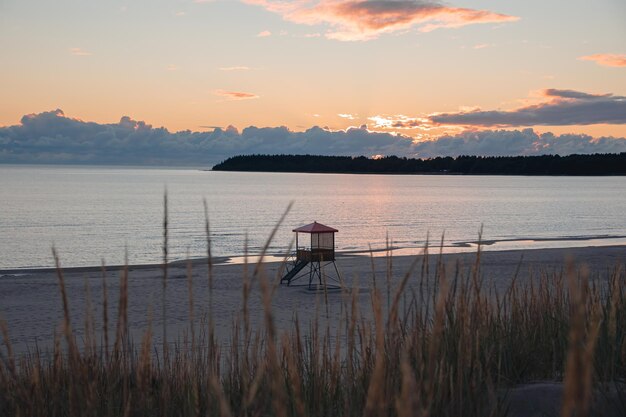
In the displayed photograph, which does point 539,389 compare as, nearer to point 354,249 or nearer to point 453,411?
point 453,411

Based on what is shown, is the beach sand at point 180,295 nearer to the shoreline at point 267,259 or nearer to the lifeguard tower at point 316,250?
the shoreline at point 267,259

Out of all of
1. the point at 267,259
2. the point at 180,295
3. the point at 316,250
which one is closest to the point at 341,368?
the point at 316,250

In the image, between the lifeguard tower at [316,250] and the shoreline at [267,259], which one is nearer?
the lifeguard tower at [316,250]

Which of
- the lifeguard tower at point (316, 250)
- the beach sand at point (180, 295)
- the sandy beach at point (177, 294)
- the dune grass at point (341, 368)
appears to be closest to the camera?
the dune grass at point (341, 368)

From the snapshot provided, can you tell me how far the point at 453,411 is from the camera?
277 centimetres

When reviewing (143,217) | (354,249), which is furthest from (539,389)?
(143,217)

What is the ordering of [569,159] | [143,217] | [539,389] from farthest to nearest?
[569,159] < [143,217] < [539,389]

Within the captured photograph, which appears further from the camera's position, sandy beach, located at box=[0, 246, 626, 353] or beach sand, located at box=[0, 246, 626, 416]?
sandy beach, located at box=[0, 246, 626, 353]

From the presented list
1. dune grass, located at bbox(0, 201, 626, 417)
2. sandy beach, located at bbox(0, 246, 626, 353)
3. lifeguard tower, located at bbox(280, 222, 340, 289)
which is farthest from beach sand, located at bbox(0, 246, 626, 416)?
dune grass, located at bbox(0, 201, 626, 417)

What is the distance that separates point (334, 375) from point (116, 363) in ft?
3.24

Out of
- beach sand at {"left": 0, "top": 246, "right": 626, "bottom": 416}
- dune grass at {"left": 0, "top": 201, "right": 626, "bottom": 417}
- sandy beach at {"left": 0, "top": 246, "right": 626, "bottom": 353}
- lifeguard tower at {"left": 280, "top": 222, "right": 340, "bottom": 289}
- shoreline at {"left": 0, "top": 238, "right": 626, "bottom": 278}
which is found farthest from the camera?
shoreline at {"left": 0, "top": 238, "right": 626, "bottom": 278}

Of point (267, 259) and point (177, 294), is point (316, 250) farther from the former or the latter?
point (267, 259)

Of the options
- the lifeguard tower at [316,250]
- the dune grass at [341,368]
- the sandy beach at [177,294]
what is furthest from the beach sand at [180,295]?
the dune grass at [341,368]

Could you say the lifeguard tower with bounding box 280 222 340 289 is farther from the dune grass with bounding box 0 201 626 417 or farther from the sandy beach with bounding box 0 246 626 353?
the dune grass with bounding box 0 201 626 417
